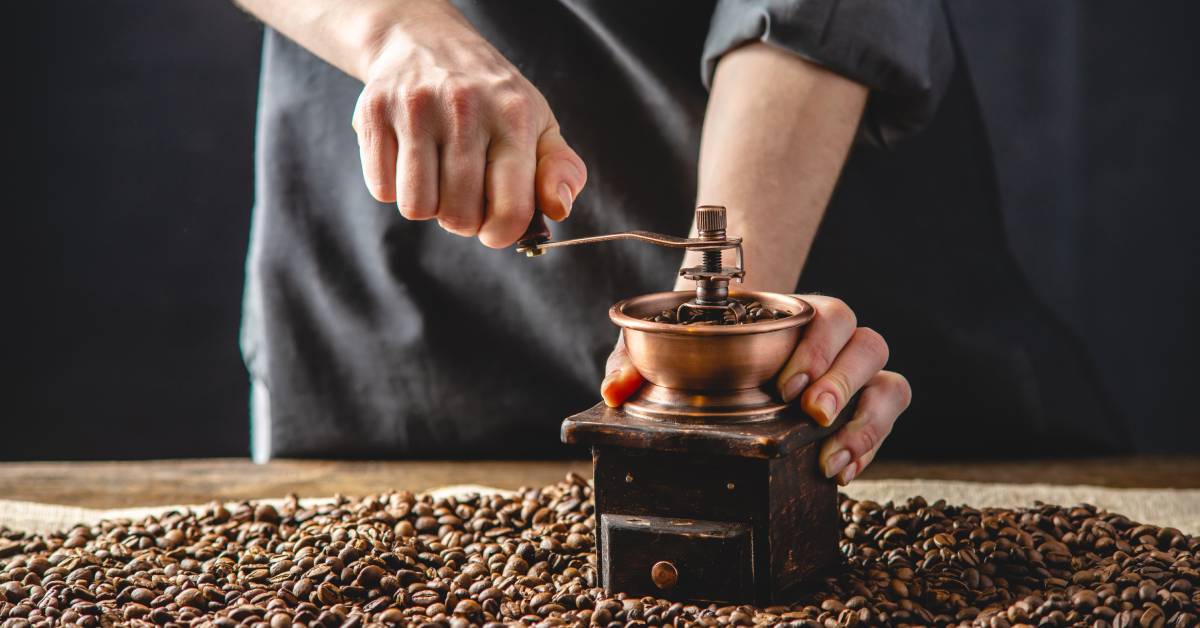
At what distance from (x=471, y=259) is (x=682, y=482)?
1.25m

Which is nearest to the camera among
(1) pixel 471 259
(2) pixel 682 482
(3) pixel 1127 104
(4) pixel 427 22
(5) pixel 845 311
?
(2) pixel 682 482

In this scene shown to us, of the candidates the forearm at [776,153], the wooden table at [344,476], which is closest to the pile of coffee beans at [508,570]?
the wooden table at [344,476]

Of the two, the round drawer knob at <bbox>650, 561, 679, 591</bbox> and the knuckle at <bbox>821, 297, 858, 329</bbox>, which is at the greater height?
the knuckle at <bbox>821, 297, 858, 329</bbox>

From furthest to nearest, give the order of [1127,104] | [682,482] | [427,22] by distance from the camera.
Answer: [1127,104], [427,22], [682,482]

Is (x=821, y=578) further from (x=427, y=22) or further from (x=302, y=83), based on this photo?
(x=302, y=83)

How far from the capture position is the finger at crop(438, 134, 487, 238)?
155 cm

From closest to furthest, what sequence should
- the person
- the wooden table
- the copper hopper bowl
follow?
the copper hopper bowl < the wooden table < the person

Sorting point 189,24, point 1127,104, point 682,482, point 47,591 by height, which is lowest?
point 47,591

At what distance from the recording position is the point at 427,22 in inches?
71.2

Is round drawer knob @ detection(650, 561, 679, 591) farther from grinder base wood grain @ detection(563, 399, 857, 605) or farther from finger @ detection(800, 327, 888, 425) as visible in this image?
finger @ detection(800, 327, 888, 425)

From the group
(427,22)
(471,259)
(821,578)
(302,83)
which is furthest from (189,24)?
(821,578)

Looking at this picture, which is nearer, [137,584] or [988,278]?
[137,584]

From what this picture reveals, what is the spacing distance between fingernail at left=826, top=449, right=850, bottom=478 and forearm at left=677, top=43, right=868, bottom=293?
49 cm

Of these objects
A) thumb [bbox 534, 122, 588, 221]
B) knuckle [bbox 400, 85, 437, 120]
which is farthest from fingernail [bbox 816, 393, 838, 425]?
knuckle [bbox 400, 85, 437, 120]
